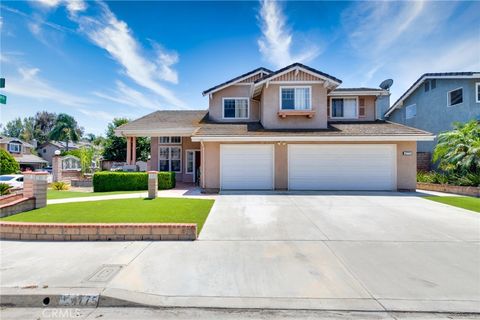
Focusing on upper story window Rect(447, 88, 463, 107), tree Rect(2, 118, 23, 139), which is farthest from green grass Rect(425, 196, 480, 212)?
tree Rect(2, 118, 23, 139)

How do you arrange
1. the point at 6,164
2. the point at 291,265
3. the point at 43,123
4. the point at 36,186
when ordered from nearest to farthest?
the point at 291,265, the point at 36,186, the point at 6,164, the point at 43,123

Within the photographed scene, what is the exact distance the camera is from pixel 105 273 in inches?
149

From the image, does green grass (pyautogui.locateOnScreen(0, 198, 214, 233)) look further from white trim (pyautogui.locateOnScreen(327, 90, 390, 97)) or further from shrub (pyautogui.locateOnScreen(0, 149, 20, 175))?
shrub (pyautogui.locateOnScreen(0, 149, 20, 175))

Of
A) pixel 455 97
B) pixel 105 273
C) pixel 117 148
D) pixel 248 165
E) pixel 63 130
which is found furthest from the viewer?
pixel 63 130

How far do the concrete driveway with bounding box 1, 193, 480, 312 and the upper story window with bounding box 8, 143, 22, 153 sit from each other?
143 feet

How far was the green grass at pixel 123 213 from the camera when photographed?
20.5ft

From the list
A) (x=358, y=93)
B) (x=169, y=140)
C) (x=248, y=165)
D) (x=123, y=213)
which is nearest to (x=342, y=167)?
(x=248, y=165)

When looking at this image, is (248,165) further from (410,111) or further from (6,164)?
(6,164)

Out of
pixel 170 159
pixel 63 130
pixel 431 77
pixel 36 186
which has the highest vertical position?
pixel 63 130

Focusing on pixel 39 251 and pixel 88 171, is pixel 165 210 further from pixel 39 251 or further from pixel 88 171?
pixel 88 171

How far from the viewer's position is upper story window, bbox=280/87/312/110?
44.3 ft

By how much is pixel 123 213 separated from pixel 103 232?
5.76 feet

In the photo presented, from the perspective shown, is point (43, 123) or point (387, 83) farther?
point (43, 123)

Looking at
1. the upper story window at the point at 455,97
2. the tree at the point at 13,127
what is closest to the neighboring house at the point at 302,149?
the upper story window at the point at 455,97
